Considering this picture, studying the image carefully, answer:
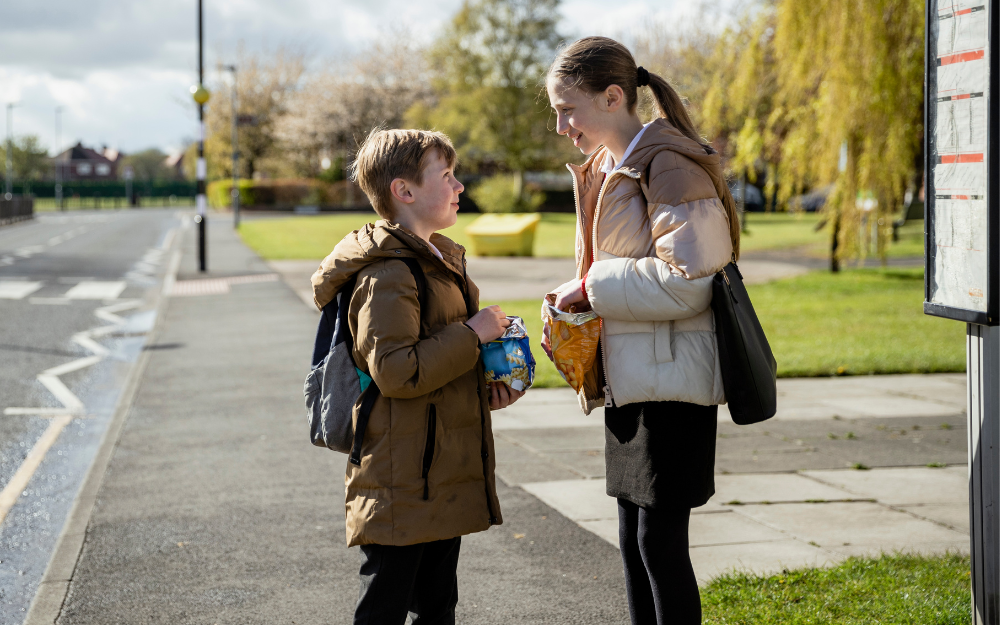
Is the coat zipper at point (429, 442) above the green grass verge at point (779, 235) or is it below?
below

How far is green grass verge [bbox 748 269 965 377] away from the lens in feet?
28.2

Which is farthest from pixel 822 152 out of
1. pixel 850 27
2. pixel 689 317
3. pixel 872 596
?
pixel 689 317

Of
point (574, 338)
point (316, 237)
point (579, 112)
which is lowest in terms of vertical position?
point (574, 338)

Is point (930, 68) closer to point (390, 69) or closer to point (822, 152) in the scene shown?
point (822, 152)

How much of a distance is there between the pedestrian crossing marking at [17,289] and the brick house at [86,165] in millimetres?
129378

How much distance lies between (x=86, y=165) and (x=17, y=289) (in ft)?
441

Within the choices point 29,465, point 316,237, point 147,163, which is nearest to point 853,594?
point 29,465

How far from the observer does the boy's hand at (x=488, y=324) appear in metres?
2.52

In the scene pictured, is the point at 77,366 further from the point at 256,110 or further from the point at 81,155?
the point at 81,155

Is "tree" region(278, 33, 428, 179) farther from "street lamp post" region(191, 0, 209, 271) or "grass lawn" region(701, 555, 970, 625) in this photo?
"grass lawn" region(701, 555, 970, 625)

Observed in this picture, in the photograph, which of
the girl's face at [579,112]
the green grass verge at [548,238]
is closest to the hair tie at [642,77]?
the girl's face at [579,112]

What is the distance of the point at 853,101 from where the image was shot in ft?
44.9

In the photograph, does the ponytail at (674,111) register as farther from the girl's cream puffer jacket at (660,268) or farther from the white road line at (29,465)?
the white road line at (29,465)

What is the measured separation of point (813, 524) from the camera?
4.42 metres
